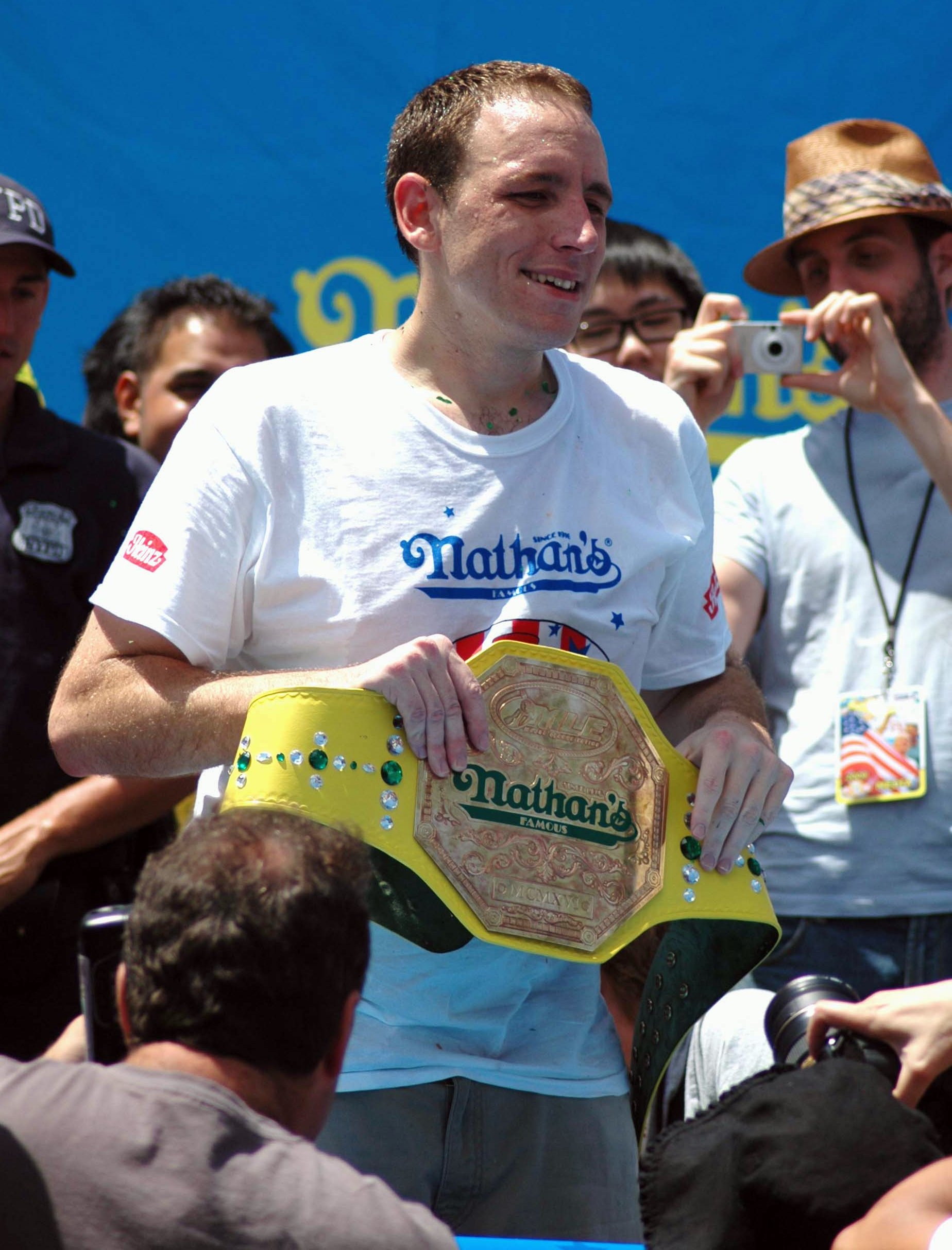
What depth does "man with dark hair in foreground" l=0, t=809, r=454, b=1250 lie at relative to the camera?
1.29m

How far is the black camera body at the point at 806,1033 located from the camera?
1979 millimetres

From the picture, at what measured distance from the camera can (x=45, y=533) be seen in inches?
120

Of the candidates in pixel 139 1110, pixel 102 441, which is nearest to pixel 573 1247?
pixel 139 1110

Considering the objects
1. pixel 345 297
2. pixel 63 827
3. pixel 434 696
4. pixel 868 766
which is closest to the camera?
pixel 434 696

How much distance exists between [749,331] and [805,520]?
1.52 ft

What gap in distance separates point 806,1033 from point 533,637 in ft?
2.12

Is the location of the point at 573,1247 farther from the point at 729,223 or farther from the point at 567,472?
the point at 729,223

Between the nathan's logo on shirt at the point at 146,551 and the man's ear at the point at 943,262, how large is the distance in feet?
7.23

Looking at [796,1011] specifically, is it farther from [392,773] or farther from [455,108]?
[455,108]

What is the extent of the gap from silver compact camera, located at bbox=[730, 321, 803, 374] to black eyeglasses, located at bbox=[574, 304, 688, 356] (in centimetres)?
40

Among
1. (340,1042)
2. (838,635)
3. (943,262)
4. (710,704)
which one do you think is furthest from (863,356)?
(340,1042)

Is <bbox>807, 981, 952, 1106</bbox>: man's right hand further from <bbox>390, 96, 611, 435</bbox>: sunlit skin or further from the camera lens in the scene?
<bbox>390, 96, 611, 435</bbox>: sunlit skin

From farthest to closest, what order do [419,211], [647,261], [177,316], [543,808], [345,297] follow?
[345,297] → [177,316] → [647,261] → [419,211] → [543,808]

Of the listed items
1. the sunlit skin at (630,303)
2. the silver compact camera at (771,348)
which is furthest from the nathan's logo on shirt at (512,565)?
the sunlit skin at (630,303)
